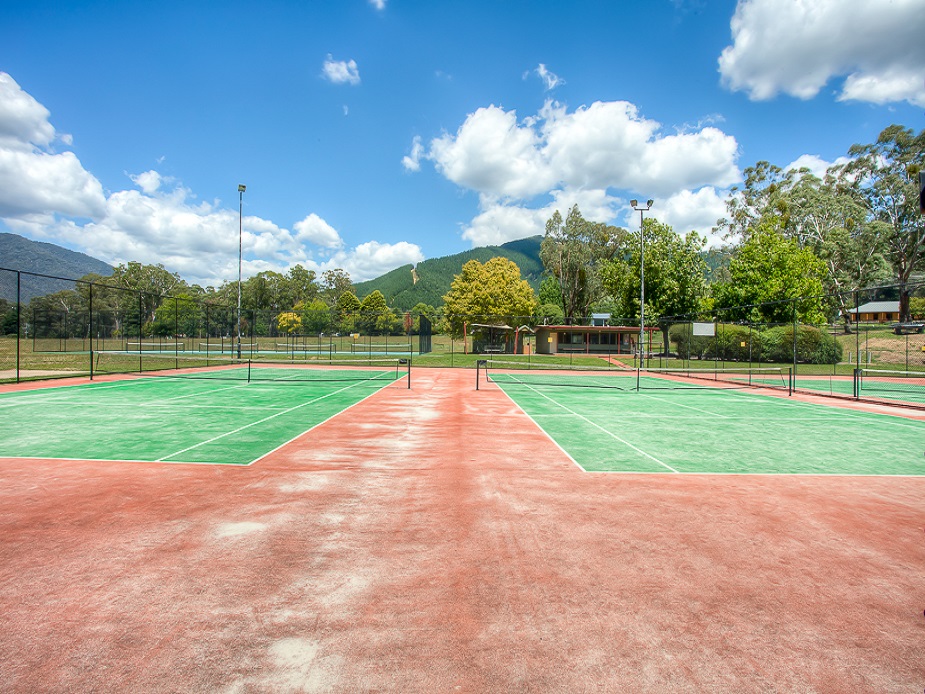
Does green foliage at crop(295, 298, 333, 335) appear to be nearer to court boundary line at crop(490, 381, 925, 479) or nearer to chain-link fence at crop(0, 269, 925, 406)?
chain-link fence at crop(0, 269, 925, 406)

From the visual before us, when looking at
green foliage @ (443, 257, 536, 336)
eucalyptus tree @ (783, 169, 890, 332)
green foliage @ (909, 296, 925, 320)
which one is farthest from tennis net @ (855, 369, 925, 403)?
green foliage @ (443, 257, 536, 336)

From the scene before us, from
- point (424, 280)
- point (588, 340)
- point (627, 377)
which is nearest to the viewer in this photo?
point (627, 377)

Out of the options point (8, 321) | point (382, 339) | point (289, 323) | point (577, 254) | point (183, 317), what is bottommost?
point (382, 339)

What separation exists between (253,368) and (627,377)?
21.5 m

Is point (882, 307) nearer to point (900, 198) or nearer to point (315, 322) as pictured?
point (900, 198)

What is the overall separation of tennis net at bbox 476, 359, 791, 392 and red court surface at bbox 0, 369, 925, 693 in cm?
1648

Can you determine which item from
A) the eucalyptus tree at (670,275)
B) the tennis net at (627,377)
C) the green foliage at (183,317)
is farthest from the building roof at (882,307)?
the green foliage at (183,317)

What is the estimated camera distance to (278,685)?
9.54 ft

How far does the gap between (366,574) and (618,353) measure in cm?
4416

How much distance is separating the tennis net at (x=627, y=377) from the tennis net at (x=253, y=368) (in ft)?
20.0

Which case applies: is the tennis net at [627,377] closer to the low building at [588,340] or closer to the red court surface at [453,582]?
the low building at [588,340]

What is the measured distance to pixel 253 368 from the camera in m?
29.7

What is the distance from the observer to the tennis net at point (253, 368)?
933 inches

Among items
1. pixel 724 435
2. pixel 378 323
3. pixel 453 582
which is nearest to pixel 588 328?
pixel 378 323
